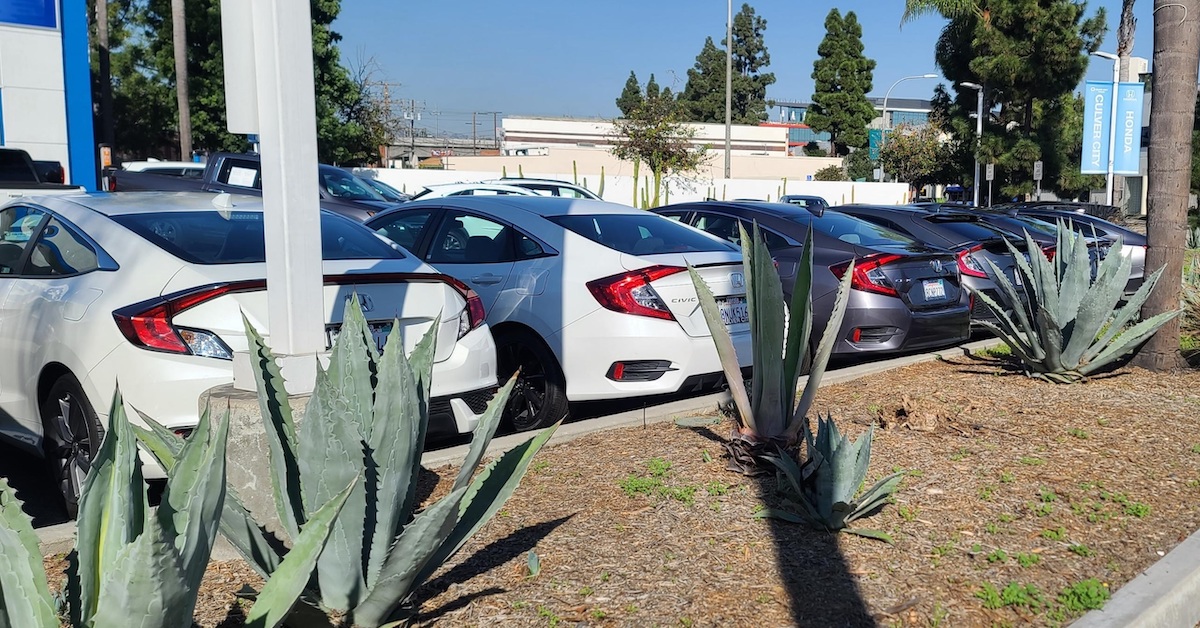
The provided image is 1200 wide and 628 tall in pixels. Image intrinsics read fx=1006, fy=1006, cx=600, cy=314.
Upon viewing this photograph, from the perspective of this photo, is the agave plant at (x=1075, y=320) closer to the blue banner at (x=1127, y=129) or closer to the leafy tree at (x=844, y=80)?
the blue banner at (x=1127, y=129)

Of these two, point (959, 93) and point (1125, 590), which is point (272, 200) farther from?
point (959, 93)

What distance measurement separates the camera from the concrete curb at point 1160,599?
3.30m

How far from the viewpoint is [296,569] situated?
96.7 inches

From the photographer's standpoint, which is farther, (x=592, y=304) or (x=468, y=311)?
(x=592, y=304)

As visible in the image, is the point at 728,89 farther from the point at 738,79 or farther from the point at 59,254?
the point at 738,79

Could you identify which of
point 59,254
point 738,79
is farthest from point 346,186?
point 738,79

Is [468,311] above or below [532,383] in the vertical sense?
above

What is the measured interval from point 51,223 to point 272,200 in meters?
2.27

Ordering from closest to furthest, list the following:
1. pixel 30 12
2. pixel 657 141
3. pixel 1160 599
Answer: pixel 1160 599, pixel 30 12, pixel 657 141

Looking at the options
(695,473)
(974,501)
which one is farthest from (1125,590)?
(695,473)

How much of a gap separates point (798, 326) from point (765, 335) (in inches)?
6.4

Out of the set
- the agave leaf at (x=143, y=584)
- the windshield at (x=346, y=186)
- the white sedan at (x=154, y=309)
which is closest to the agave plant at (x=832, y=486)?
the white sedan at (x=154, y=309)

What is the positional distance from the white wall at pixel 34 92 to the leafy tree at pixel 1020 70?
97.6 feet

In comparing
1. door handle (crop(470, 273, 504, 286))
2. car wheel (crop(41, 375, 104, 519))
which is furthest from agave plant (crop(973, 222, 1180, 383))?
car wheel (crop(41, 375, 104, 519))
